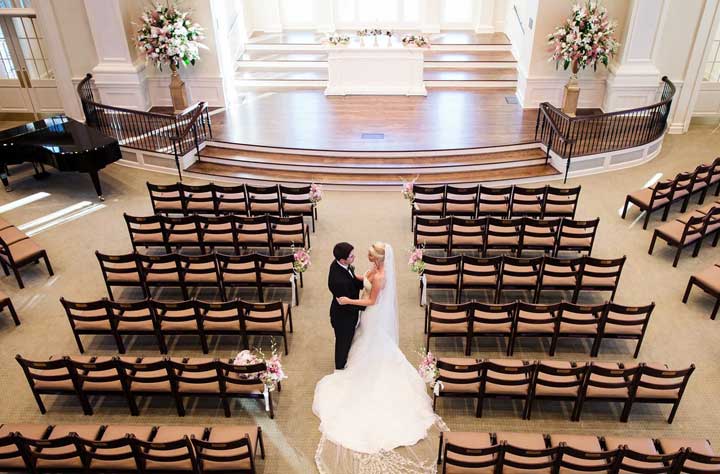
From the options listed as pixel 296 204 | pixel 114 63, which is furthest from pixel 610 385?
pixel 114 63

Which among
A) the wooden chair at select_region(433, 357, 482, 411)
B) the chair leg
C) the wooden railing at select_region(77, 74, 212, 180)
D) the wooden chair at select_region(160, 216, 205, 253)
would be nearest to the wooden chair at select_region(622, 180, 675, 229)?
the chair leg

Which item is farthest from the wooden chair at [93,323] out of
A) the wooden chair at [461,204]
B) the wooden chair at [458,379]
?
the wooden chair at [461,204]

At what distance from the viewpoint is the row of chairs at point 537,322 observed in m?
6.98

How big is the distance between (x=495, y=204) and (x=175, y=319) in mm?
5498

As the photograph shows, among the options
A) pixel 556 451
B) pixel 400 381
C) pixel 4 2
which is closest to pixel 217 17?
pixel 4 2

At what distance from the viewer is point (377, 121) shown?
13.5m

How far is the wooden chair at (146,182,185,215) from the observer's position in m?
9.86

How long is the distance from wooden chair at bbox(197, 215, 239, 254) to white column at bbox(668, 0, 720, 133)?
426 inches

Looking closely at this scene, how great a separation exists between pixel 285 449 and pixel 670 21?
489 inches

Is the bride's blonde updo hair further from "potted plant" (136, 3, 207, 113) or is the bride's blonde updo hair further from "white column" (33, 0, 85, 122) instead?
"white column" (33, 0, 85, 122)

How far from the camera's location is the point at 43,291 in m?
8.77

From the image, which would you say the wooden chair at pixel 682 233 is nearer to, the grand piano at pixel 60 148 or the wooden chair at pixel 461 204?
the wooden chair at pixel 461 204

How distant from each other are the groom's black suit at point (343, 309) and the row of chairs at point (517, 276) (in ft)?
5.54

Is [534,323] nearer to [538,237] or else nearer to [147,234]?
[538,237]
